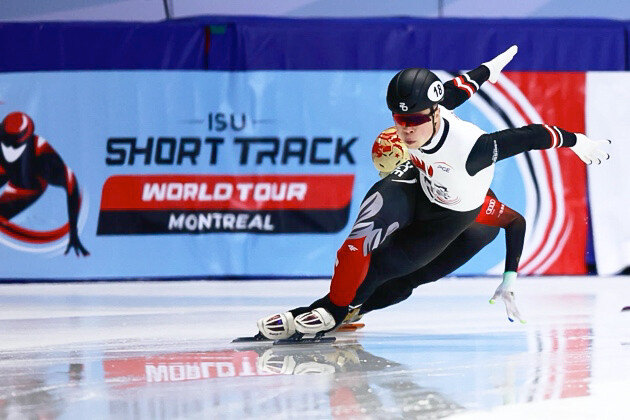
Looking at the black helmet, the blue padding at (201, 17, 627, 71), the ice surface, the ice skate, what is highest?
the blue padding at (201, 17, 627, 71)

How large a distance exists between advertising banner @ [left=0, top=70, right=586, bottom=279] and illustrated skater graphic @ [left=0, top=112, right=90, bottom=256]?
10mm

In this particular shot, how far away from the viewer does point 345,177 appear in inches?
293

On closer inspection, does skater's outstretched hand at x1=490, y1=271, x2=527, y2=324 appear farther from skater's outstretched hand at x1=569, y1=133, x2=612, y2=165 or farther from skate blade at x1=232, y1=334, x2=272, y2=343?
skate blade at x1=232, y1=334, x2=272, y2=343

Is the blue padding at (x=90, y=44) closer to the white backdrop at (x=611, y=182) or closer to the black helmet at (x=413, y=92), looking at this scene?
the white backdrop at (x=611, y=182)

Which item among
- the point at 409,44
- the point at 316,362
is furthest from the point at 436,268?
the point at 409,44

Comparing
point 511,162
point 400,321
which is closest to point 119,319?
point 400,321

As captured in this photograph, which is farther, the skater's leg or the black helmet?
the skater's leg

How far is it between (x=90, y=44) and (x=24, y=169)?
1017mm

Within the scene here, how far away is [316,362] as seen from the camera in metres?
3.52

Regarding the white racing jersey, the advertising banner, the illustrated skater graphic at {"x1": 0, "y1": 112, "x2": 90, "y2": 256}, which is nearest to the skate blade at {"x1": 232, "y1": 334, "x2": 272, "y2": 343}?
the white racing jersey

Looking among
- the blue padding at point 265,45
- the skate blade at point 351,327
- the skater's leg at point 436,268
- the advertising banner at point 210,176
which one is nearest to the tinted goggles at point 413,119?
the skater's leg at point 436,268

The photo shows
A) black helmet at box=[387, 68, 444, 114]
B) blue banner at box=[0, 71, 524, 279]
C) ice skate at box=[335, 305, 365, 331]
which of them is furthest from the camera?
blue banner at box=[0, 71, 524, 279]

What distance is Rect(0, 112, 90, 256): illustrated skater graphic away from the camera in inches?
292

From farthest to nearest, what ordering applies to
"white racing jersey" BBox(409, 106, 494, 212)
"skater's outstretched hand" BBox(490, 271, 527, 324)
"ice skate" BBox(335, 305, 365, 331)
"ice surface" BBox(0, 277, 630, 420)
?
1. "ice skate" BBox(335, 305, 365, 331)
2. "skater's outstretched hand" BBox(490, 271, 527, 324)
3. "white racing jersey" BBox(409, 106, 494, 212)
4. "ice surface" BBox(0, 277, 630, 420)
